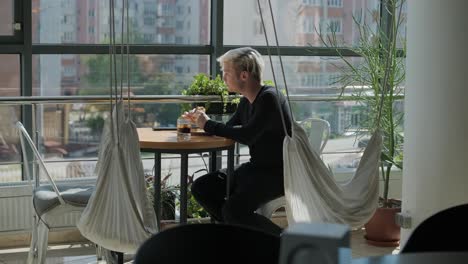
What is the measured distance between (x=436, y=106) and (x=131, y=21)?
247 cm

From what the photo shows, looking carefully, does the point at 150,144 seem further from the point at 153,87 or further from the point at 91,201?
the point at 153,87

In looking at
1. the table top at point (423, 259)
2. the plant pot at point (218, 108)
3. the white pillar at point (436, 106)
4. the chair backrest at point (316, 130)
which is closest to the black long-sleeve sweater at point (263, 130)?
the plant pot at point (218, 108)

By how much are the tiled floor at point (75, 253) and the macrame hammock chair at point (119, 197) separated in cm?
135

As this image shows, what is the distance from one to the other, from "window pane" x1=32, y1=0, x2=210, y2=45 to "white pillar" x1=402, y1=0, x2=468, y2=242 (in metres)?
2.07

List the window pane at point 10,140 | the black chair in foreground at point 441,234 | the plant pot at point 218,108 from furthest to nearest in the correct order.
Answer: the window pane at point 10,140 → the plant pot at point 218,108 → the black chair in foreground at point 441,234

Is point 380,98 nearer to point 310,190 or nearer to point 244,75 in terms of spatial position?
point 244,75

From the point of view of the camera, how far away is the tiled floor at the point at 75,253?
4.75 meters

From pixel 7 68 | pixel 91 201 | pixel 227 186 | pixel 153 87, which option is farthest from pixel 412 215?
pixel 7 68

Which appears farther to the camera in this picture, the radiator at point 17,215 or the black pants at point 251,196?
the radiator at point 17,215

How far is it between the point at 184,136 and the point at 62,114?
1753mm

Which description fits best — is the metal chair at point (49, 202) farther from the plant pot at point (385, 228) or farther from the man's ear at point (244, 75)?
the plant pot at point (385, 228)

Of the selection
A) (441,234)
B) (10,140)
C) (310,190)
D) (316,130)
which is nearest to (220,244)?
(441,234)

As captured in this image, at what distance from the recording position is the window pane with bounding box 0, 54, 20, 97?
209 inches

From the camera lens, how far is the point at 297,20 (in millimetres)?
6004
